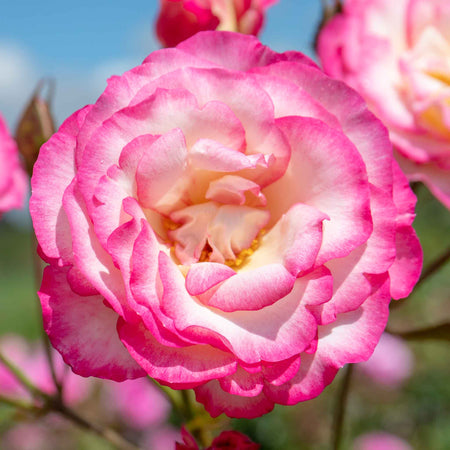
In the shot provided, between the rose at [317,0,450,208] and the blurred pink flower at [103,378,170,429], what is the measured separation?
202 centimetres

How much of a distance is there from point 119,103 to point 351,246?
0.22 metres

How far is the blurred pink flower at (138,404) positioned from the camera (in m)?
2.50

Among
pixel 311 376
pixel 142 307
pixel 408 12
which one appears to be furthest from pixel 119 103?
pixel 408 12

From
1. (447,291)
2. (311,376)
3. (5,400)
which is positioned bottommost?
(447,291)

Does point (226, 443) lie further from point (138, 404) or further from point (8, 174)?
point (138, 404)

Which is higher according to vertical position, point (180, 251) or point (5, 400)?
point (180, 251)

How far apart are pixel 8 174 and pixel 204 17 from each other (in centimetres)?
41

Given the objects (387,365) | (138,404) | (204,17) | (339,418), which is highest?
(204,17)

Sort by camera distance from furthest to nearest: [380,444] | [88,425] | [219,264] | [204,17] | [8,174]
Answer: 1. [380,444]
2. [8,174]
3. [88,425]
4. [204,17]
5. [219,264]

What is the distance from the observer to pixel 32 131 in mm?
787

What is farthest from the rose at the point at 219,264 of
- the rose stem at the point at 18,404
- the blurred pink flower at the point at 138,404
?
the blurred pink flower at the point at 138,404

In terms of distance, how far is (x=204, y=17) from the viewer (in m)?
0.71

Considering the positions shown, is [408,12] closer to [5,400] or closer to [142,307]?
[142,307]

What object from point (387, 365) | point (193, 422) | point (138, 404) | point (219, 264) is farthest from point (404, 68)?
point (387, 365)
